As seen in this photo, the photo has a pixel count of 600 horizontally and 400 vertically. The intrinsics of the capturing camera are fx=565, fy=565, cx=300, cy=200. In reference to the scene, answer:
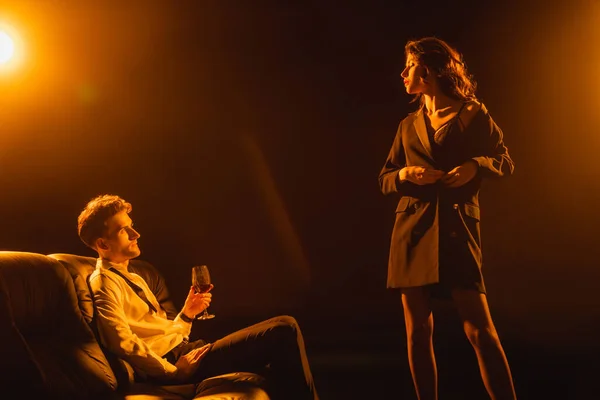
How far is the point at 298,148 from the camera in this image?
3174mm

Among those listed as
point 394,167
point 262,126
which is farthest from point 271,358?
point 262,126

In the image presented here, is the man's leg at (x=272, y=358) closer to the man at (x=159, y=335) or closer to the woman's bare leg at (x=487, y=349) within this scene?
the man at (x=159, y=335)

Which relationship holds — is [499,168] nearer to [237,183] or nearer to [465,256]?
[465,256]

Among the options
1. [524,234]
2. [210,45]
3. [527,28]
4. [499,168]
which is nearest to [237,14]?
[210,45]

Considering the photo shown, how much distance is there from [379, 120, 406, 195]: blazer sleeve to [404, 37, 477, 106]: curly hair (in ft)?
0.79

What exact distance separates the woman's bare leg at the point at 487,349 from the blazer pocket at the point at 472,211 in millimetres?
292

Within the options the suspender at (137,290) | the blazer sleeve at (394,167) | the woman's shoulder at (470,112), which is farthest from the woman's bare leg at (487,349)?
the suspender at (137,290)

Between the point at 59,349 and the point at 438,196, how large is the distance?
1.46 metres

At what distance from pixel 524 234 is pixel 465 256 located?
93 centimetres

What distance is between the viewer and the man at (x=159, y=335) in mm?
1936

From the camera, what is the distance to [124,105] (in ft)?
10.6

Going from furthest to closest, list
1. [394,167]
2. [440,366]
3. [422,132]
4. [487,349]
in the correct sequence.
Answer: [440,366]
[394,167]
[422,132]
[487,349]

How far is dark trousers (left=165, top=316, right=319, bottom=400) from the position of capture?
196cm

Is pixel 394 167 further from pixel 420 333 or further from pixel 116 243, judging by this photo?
pixel 116 243
